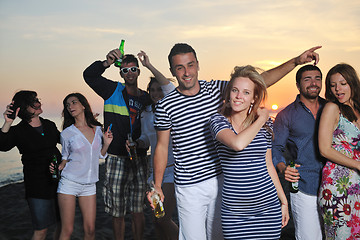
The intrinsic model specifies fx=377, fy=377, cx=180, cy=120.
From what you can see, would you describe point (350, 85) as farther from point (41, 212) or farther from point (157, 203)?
point (41, 212)

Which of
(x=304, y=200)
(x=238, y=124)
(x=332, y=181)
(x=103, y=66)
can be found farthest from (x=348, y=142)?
(x=103, y=66)

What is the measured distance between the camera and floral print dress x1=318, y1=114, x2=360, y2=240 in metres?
4.26

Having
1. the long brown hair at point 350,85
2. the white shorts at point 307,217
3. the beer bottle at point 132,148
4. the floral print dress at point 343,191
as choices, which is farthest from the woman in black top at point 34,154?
the long brown hair at point 350,85

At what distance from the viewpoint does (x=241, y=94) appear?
11.3ft

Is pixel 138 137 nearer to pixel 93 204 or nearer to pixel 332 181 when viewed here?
pixel 93 204

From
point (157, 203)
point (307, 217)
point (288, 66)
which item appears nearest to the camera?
point (157, 203)

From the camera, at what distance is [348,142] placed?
14.4 feet

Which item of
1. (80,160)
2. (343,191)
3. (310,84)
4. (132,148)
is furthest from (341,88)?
(80,160)

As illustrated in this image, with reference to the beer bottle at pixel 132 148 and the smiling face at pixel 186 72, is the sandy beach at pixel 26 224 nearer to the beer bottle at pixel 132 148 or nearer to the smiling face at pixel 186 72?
the beer bottle at pixel 132 148

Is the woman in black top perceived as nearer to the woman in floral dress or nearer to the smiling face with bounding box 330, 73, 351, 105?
the woman in floral dress

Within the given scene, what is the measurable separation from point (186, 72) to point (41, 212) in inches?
127

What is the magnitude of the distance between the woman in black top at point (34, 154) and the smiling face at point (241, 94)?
3375 millimetres

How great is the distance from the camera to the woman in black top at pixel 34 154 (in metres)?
5.53

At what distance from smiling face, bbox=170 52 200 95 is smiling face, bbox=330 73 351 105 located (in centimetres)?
168
